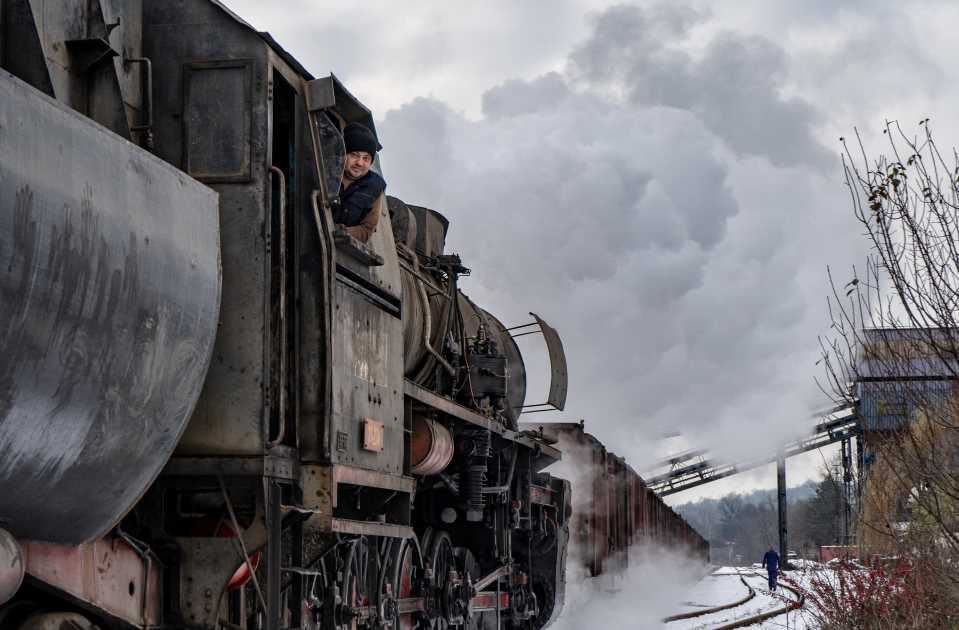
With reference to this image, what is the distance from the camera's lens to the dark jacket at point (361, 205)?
719 cm

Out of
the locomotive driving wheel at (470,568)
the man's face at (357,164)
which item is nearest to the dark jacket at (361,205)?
the man's face at (357,164)

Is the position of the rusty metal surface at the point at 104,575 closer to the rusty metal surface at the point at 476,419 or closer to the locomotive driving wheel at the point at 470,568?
the rusty metal surface at the point at 476,419

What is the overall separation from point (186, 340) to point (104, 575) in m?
1.04

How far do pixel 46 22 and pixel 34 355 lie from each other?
1620 millimetres

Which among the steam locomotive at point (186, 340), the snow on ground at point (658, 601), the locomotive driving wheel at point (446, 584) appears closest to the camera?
the steam locomotive at point (186, 340)

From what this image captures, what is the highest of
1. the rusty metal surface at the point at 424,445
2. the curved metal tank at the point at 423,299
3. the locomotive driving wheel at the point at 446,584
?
the curved metal tank at the point at 423,299

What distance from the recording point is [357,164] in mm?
7352

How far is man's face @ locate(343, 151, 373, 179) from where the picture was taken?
7.30m

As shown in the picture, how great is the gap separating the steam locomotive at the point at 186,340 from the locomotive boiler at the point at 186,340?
1 centimetres

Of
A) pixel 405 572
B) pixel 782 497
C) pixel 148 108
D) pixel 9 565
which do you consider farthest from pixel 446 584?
pixel 782 497

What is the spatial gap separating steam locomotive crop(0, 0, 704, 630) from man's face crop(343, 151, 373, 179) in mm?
207

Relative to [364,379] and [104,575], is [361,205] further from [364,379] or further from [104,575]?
[104,575]

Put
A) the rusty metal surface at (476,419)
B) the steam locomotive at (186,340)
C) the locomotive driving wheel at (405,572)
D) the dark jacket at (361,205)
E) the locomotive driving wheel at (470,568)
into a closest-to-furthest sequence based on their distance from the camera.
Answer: the steam locomotive at (186,340), the dark jacket at (361,205), the rusty metal surface at (476,419), the locomotive driving wheel at (405,572), the locomotive driving wheel at (470,568)

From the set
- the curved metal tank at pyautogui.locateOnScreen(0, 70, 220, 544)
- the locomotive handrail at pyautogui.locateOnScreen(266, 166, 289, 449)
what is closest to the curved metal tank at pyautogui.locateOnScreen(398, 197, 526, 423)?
the locomotive handrail at pyautogui.locateOnScreen(266, 166, 289, 449)
